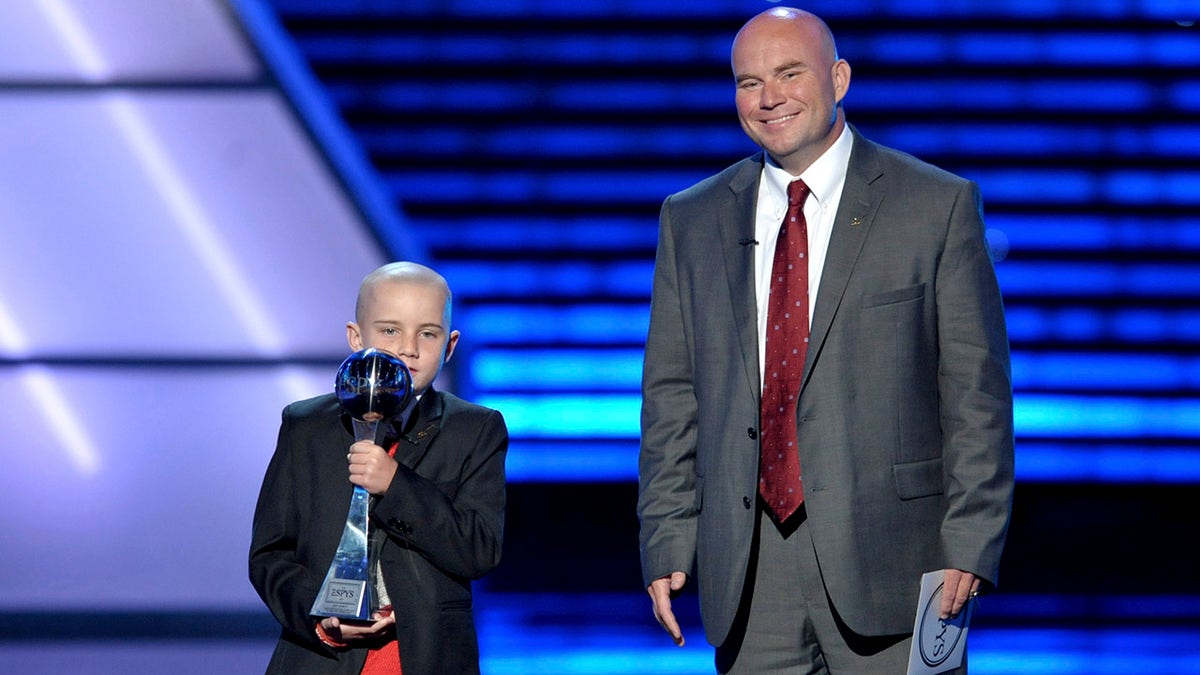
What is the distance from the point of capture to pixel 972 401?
7.40 feet

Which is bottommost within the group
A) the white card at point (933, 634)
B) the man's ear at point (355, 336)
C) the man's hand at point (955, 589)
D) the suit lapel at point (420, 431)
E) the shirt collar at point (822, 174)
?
the white card at point (933, 634)

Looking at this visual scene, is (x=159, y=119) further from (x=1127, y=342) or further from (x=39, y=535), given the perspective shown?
(x=1127, y=342)

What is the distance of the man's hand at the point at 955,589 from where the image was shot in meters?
2.23

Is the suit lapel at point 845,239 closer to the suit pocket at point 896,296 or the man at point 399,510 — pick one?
the suit pocket at point 896,296

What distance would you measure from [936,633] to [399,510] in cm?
83

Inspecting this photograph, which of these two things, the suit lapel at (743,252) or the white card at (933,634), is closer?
the white card at (933,634)

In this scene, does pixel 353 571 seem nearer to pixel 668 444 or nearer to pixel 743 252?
pixel 668 444

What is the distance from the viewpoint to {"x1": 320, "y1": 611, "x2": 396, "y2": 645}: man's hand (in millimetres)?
2059

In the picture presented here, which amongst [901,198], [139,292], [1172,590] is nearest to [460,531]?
[901,198]

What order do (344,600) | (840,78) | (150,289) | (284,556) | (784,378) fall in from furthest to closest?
(150,289) → (840,78) → (784,378) → (284,556) → (344,600)

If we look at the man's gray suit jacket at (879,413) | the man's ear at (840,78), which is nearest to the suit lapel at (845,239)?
the man's gray suit jacket at (879,413)

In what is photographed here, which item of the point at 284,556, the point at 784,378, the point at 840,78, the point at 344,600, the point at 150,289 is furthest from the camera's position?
the point at 150,289

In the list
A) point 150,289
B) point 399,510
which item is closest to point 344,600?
point 399,510

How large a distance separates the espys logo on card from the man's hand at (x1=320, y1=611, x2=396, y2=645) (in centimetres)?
78
